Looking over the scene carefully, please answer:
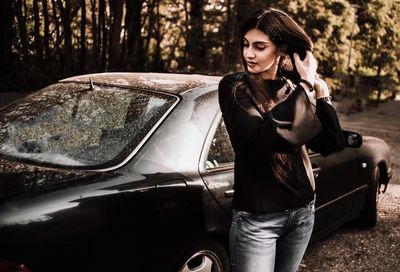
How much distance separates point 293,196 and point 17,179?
1.10m

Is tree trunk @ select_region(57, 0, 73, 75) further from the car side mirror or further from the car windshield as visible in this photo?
the car side mirror

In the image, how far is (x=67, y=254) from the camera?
1.94 metres

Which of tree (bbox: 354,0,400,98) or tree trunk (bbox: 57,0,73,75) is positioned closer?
tree trunk (bbox: 57,0,73,75)

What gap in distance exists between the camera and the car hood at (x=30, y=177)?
6.57 feet

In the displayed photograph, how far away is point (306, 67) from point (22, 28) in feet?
24.5

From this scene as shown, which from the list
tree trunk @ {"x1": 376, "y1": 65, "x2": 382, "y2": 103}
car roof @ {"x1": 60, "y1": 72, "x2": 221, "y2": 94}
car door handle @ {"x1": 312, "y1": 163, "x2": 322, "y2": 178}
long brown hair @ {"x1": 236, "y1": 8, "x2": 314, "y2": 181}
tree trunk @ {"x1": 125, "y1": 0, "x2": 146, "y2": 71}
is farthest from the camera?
tree trunk @ {"x1": 376, "y1": 65, "x2": 382, "y2": 103}

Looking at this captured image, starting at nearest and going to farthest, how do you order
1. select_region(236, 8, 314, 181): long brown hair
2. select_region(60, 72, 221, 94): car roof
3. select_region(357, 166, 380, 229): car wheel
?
select_region(236, 8, 314, 181): long brown hair < select_region(60, 72, 221, 94): car roof < select_region(357, 166, 380, 229): car wheel

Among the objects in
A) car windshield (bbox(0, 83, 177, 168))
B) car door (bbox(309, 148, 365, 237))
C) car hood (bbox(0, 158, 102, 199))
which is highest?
car windshield (bbox(0, 83, 177, 168))

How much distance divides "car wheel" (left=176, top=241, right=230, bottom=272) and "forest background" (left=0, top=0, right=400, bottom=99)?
5715 mm

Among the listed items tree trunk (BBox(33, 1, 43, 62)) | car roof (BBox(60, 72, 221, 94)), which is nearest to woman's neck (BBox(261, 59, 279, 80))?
car roof (BBox(60, 72, 221, 94))

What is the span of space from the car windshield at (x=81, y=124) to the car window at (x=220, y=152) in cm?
31

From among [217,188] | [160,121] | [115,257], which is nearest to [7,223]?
[115,257]

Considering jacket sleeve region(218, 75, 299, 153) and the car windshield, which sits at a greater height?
jacket sleeve region(218, 75, 299, 153)

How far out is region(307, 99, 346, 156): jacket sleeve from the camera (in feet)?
6.34
